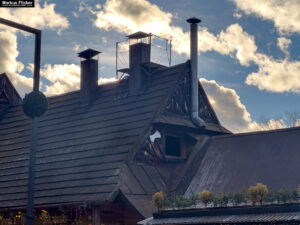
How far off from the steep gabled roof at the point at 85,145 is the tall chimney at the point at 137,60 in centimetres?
66

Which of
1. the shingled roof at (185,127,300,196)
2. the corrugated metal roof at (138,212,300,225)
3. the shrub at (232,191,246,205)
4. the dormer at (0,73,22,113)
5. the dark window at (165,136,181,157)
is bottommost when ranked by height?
the corrugated metal roof at (138,212,300,225)

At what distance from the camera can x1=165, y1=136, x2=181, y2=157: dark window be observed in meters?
30.7

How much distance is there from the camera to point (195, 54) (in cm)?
3269

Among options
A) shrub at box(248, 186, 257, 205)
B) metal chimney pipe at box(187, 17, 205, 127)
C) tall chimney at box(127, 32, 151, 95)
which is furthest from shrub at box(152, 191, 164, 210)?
tall chimney at box(127, 32, 151, 95)

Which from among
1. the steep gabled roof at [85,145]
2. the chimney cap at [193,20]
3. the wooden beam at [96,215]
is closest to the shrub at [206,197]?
the steep gabled roof at [85,145]

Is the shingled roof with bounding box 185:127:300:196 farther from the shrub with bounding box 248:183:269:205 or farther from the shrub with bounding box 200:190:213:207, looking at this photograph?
the shrub with bounding box 248:183:269:205

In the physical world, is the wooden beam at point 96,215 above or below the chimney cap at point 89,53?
below

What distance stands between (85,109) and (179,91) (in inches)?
266

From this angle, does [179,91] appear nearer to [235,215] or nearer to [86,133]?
[86,133]

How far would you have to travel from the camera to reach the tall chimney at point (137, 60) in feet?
107

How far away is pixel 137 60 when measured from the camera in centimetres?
3306

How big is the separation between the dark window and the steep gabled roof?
2.10m

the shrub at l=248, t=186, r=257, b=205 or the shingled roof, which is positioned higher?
the shingled roof

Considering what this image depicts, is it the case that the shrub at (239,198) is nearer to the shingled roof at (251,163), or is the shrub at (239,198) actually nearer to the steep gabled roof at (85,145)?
the shingled roof at (251,163)
